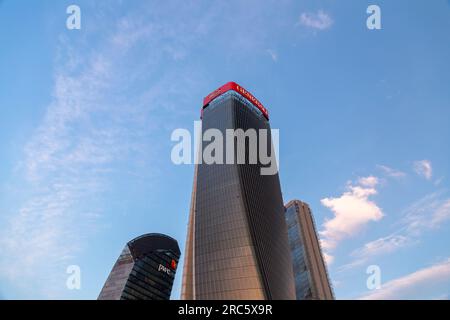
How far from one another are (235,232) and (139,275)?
11410 centimetres

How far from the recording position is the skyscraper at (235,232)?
84.5 meters

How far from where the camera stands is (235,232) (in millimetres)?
93438

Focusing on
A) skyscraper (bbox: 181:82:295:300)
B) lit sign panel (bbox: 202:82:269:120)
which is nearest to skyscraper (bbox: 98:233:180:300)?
skyscraper (bbox: 181:82:295:300)

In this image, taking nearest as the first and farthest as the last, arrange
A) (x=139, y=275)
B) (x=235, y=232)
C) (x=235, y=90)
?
(x=235, y=232)
(x=235, y=90)
(x=139, y=275)

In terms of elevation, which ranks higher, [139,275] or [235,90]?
[235,90]

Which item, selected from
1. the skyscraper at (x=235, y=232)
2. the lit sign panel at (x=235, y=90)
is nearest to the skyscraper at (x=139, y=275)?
the skyscraper at (x=235, y=232)

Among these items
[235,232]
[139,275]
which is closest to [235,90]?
[235,232]

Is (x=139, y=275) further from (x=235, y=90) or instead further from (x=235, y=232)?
(x=235, y=90)

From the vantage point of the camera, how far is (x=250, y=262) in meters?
86.2

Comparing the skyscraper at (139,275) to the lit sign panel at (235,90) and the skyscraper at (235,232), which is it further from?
the lit sign panel at (235,90)

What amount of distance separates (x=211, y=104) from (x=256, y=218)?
70.3 metres

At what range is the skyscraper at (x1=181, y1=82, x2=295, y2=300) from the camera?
3327 inches

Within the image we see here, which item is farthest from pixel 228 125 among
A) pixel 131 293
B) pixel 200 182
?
pixel 131 293

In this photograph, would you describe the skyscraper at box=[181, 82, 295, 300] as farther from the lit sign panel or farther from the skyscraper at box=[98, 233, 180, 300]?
the skyscraper at box=[98, 233, 180, 300]
